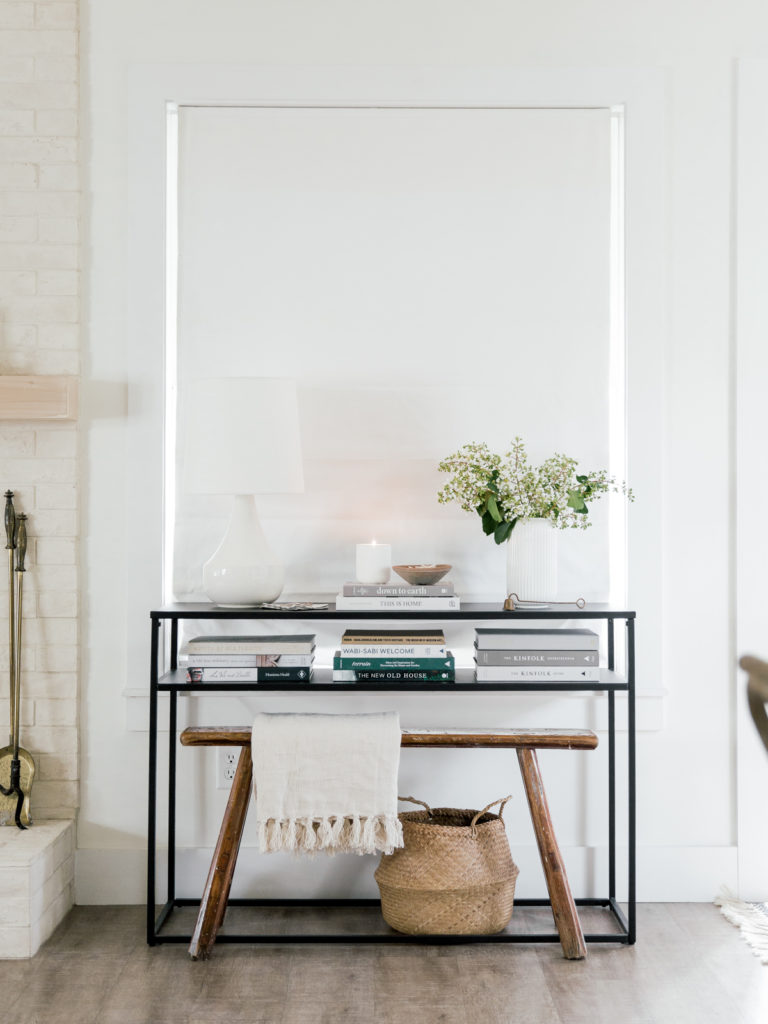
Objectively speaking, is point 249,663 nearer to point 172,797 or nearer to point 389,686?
point 389,686

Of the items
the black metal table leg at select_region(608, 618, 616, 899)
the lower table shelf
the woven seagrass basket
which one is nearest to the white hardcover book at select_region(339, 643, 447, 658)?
the woven seagrass basket

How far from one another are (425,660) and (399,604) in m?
0.15

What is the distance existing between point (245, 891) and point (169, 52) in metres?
2.39

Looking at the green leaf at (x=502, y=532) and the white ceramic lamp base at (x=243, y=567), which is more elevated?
the green leaf at (x=502, y=532)

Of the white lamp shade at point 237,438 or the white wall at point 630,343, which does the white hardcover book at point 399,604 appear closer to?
the white lamp shade at point 237,438

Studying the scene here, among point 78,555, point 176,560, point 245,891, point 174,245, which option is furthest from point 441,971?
point 174,245

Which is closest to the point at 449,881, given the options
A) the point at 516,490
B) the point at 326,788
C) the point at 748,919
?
the point at 326,788

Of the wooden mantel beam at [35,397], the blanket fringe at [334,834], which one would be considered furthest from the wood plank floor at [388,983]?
the wooden mantel beam at [35,397]

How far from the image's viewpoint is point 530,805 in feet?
7.46

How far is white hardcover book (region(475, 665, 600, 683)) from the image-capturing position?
2262 millimetres

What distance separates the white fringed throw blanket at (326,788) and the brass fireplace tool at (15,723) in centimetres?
75

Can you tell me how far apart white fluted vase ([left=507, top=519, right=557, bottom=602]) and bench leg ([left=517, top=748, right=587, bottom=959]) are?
399 millimetres

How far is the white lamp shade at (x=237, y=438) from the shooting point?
225 centimetres

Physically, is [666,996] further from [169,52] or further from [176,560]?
[169,52]
